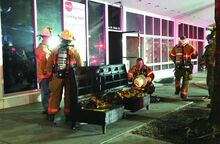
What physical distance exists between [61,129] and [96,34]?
5.76 m

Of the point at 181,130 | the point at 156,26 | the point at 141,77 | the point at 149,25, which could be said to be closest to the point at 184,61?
the point at 141,77

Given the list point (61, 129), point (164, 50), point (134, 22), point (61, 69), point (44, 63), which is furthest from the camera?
point (164, 50)

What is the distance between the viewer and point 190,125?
5422 mm

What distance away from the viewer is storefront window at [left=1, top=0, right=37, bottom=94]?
24.7 ft

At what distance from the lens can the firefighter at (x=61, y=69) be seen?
5825mm

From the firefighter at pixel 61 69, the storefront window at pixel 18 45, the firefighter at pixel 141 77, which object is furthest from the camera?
the storefront window at pixel 18 45

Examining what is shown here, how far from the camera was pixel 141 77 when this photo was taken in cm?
731

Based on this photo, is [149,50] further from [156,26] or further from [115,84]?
[115,84]

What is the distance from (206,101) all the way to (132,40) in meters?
5.84

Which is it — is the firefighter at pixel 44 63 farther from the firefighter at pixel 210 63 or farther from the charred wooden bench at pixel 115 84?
the firefighter at pixel 210 63

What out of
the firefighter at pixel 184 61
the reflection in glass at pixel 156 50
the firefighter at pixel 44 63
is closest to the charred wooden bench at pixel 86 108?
the firefighter at pixel 44 63

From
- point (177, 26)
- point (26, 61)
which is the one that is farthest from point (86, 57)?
point (177, 26)

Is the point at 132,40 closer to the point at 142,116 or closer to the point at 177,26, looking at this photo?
the point at 177,26

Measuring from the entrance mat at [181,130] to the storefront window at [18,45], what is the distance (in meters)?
3.75
